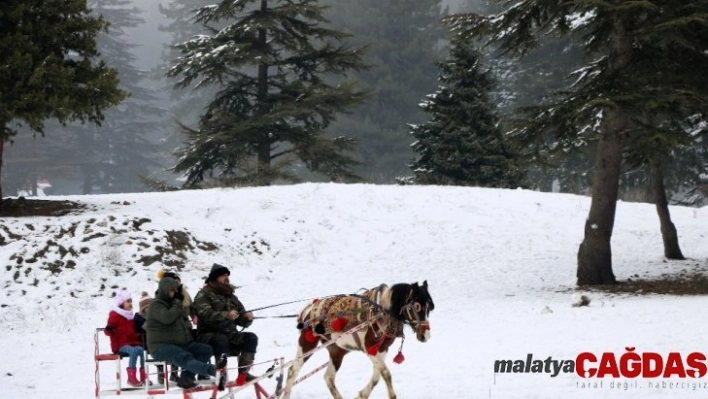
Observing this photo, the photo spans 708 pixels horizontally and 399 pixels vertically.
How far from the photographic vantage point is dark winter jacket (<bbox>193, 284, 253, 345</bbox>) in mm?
8961

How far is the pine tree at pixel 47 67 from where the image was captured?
18328mm

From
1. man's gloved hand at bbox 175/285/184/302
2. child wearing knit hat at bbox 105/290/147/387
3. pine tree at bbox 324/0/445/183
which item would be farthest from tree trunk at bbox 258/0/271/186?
pine tree at bbox 324/0/445/183

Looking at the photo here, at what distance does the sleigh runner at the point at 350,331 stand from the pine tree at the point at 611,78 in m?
7.94

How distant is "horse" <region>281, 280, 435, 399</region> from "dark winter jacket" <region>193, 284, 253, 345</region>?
2.89 ft

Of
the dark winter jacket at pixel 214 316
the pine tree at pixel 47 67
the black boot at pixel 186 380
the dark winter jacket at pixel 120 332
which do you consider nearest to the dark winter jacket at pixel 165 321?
the dark winter jacket at pixel 214 316

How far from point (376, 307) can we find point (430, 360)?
3.36m

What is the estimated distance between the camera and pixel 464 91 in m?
31.6

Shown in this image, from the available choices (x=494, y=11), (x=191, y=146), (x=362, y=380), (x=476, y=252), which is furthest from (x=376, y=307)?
(x=494, y=11)

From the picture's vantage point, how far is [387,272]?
1989cm

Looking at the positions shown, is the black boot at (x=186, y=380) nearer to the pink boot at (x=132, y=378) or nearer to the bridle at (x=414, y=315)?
the pink boot at (x=132, y=378)

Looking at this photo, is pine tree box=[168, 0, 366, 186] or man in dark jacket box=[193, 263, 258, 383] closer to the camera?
man in dark jacket box=[193, 263, 258, 383]

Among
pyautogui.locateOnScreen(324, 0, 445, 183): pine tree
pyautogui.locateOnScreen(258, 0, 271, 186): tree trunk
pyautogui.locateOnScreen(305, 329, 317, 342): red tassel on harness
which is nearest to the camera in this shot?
pyautogui.locateOnScreen(305, 329, 317, 342): red tassel on harness

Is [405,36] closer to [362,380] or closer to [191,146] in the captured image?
[191,146]

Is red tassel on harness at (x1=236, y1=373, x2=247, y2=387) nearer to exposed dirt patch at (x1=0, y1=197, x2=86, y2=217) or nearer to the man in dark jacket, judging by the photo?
the man in dark jacket
